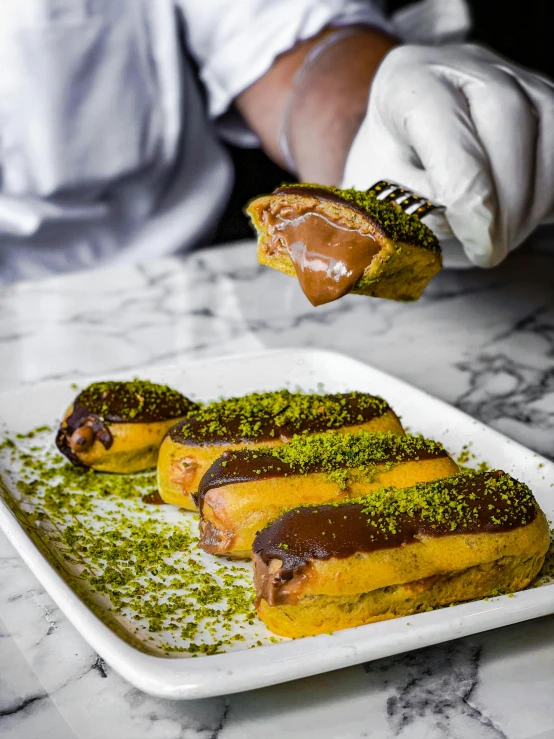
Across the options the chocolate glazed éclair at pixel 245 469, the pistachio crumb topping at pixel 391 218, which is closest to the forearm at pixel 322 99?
the pistachio crumb topping at pixel 391 218

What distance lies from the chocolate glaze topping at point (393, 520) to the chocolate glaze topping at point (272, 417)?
12.7 inches

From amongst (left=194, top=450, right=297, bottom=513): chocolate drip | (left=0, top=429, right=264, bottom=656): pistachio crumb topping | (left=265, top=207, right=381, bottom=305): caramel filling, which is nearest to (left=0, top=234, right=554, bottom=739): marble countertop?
(left=0, top=429, right=264, bottom=656): pistachio crumb topping

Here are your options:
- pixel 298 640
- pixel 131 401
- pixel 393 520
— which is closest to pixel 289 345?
pixel 131 401

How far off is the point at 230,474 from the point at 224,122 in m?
2.36

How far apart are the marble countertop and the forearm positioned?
429 mm

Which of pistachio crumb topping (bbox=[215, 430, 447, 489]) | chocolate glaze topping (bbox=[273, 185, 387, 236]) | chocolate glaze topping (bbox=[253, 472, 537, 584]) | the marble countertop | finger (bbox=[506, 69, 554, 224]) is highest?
chocolate glaze topping (bbox=[273, 185, 387, 236])

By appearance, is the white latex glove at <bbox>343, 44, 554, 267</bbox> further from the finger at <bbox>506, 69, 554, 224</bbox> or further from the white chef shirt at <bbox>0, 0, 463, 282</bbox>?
the white chef shirt at <bbox>0, 0, 463, 282</bbox>

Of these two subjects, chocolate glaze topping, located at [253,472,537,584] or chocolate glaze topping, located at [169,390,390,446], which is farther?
chocolate glaze topping, located at [169,390,390,446]

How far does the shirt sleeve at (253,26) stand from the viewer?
3.02 m

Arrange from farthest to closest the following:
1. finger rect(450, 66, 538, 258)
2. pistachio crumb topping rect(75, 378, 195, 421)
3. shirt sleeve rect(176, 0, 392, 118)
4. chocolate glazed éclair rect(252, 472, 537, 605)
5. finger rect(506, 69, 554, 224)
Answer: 1. shirt sleeve rect(176, 0, 392, 118)
2. finger rect(506, 69, 554, 224)
3. finger rect(450, 66, 538, 258)
4. pistachio crumb topping rect(75, 378, 195, 421)
5. chocolate glazed éclair rect(252, 472, 537, 605)

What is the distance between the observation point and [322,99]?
2.90 meters

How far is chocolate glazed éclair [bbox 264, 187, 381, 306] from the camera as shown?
151cm

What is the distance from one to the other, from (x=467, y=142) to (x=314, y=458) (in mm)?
849

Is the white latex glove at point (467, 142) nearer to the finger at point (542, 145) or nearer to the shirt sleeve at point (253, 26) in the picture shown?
the finger at point (542, 145)
